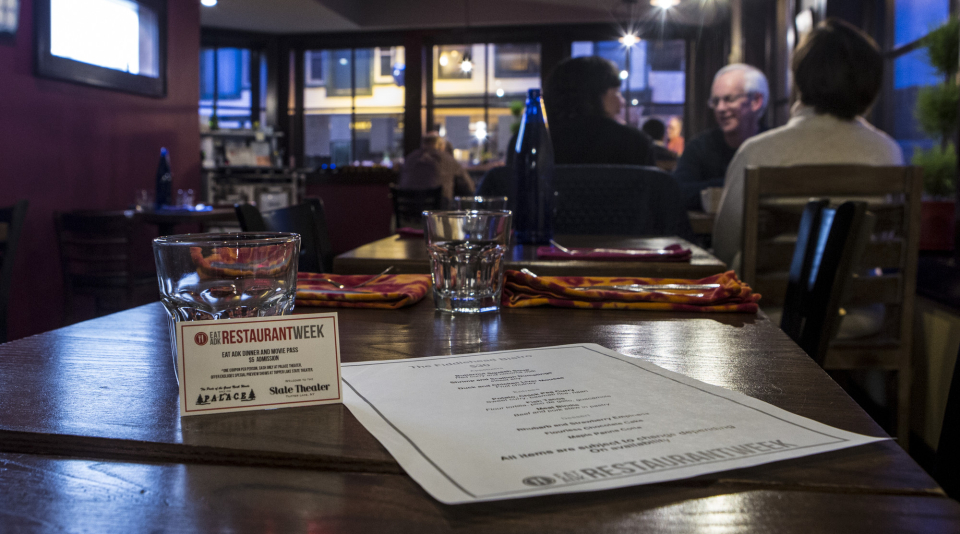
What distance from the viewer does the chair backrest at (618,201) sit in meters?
1.91

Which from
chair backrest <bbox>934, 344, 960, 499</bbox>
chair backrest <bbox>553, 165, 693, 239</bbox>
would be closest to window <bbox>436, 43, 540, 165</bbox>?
chair backrest <bbox>553, 165, 693, 239</bbox>

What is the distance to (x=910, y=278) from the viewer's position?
70.7 inches

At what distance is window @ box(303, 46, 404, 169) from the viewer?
834 cm

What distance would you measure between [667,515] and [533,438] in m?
0.10

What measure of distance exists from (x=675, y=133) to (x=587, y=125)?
18.8ft

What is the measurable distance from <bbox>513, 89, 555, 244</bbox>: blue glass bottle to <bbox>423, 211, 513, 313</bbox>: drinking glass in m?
0.64

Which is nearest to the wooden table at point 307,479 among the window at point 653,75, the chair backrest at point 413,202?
the chair backrest at point 413,202

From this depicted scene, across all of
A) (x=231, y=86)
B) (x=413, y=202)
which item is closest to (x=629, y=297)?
(x=413, y=202)

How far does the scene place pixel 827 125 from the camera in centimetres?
217

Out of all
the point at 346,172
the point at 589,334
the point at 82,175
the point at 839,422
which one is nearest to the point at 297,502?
the point at 839,422

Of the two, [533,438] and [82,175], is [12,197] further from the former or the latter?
[533,438]

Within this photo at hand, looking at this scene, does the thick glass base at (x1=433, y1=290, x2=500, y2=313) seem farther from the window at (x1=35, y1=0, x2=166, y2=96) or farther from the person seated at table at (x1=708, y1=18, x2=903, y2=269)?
the window at (x1=35, y1=0, x2=166, y2=96)

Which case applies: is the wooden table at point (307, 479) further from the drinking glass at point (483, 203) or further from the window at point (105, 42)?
the window at point (105, 42)

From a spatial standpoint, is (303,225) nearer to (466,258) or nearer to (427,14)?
(466,258)
